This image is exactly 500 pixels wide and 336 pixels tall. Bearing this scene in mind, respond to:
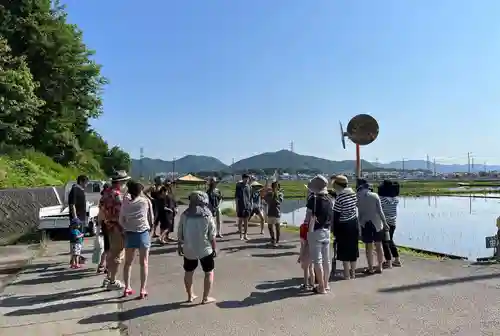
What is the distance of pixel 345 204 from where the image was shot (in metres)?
8.18

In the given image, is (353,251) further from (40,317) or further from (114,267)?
(40,317)

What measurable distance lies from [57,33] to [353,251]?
23537 mm

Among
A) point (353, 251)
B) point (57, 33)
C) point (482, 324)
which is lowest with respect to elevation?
point (482, 324)

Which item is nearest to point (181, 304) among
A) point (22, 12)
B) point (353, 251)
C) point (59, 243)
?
point (353, 251)

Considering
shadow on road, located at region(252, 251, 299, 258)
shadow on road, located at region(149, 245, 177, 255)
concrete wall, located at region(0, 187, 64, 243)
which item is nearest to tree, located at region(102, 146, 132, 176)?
concrete wall, located at region(0, 187, 64, 243)

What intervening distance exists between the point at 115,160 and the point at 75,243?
1894 inches

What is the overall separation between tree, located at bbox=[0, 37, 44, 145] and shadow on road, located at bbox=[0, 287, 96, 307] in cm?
1263

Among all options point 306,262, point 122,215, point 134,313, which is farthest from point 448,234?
point 134,313

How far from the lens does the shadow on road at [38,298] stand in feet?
23.5

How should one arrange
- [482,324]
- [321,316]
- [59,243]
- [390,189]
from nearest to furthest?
[482,324]
[321,316]
[390,189]
[59,243]

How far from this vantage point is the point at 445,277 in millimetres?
8688

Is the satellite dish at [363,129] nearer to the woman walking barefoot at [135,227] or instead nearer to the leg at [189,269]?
the woman walking barefoot at [135,227]

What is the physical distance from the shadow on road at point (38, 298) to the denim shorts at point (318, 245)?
342cm

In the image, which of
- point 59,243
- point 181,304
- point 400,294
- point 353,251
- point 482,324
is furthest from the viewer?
point 59,243
